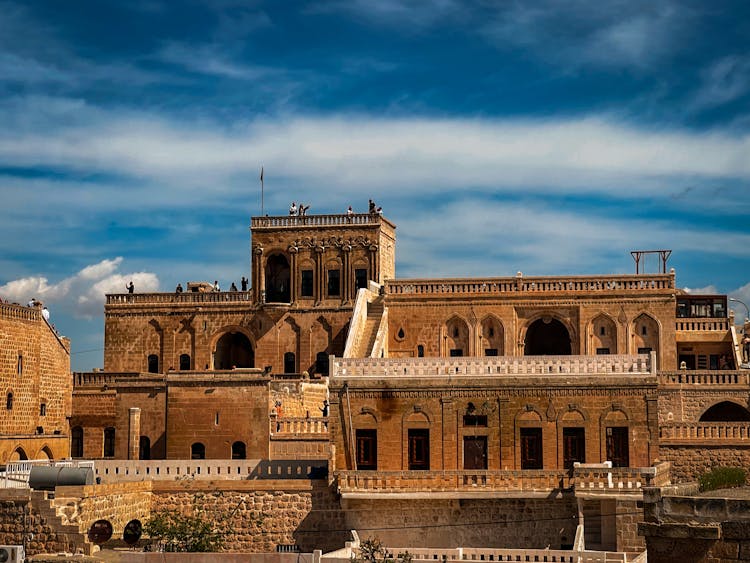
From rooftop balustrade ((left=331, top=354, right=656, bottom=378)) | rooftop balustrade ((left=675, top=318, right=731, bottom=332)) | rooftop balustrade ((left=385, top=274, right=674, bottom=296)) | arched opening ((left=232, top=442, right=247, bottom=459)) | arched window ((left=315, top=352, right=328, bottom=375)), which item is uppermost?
rooftop balustrade ((left=385, top=274, right=674, bottom=296))

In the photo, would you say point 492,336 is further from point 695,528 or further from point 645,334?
point 695,528

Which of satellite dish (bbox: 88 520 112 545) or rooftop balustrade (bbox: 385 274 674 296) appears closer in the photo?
satellite dish (bbox: 88 520 112 545)

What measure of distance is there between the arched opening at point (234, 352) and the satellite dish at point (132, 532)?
18757 millimetres

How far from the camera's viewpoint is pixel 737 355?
4812cm

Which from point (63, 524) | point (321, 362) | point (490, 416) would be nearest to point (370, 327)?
point (321, 362)

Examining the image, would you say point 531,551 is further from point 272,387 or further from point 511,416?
point 272,387

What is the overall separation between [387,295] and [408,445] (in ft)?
45.0

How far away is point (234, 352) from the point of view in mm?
54500

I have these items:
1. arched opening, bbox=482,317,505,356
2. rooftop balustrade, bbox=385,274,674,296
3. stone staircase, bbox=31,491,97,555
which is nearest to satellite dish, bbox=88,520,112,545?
stone staircase, bbox=31,491,97,555

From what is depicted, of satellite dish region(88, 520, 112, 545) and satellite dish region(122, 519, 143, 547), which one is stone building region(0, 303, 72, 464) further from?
satellite dish region(88, 520, 112, 545)

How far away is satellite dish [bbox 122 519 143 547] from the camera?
3434 centimetres

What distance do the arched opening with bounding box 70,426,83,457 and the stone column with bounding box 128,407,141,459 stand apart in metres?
6.89

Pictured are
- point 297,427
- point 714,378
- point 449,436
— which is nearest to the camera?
point 449,436

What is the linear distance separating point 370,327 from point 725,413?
545 inches
